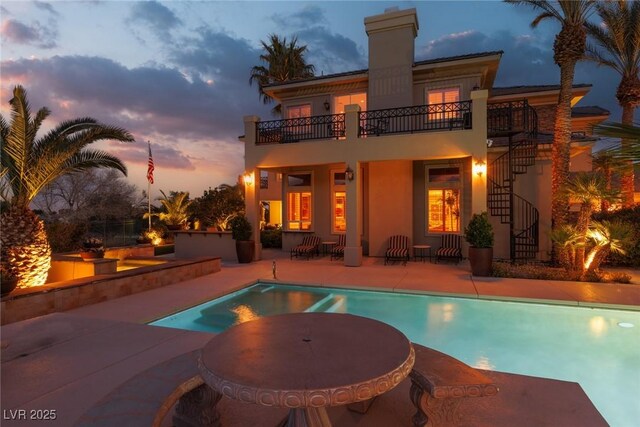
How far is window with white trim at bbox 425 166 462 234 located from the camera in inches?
535

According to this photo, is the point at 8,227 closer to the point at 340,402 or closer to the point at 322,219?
the point at 340,402

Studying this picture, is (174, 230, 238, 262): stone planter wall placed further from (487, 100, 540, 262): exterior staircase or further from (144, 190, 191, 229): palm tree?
(487, 100, 540, 262): exterior staircase

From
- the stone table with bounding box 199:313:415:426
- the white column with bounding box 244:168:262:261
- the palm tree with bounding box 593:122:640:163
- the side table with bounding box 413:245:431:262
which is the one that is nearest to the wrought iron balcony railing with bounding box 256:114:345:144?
the white column with bounding box 244:168:262:261

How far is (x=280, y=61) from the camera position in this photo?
25.5 metres

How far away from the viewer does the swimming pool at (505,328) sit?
4883 mm

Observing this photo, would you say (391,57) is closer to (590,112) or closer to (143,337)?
(590,112)

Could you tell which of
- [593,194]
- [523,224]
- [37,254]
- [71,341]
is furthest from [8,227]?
[523,224]

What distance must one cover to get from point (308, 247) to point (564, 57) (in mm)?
10697

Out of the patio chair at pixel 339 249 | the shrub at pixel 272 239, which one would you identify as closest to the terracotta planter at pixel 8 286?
the patio chair at pixel 339 249

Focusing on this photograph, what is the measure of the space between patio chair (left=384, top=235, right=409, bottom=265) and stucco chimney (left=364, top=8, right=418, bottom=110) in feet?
17.9

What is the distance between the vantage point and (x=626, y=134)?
5.05ft

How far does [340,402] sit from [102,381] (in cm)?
334

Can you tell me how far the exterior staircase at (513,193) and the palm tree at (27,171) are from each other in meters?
12.8

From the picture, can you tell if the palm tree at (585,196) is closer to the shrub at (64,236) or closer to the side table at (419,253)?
the side table at (419,253)
